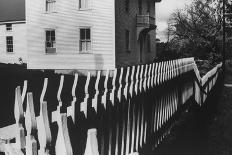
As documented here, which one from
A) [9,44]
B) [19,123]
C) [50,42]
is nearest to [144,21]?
[50,42]

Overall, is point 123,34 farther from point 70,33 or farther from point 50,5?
point 50,5

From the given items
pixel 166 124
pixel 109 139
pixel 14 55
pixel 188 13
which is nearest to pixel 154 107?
pixel 166 124

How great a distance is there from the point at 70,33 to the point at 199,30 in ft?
62.3

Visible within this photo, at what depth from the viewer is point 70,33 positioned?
22547 millimetres

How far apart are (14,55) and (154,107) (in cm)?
3116

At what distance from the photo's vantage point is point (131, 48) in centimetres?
2517

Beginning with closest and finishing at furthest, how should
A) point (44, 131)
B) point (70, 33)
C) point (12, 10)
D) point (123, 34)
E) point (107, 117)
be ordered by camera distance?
1. point (44, 131)
2. point (107, 117)
3. point (70, 33)
4. point (123, 34)
5. point (12, 10)

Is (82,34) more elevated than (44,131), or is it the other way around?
(82,34)

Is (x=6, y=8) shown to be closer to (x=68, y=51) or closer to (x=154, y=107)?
(x=68, y=51)

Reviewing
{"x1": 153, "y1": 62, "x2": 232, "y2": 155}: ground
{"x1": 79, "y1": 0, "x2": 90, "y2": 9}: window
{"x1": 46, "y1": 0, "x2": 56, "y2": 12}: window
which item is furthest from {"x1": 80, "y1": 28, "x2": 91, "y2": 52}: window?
{"x1": 153, "y1": 62, "x2": 232, "y2": 155}: ground

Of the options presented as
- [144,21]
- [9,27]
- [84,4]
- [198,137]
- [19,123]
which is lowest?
[198,137]

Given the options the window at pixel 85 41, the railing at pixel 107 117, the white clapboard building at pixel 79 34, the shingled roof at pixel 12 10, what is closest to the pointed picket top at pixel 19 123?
the railing at pixel 107 117

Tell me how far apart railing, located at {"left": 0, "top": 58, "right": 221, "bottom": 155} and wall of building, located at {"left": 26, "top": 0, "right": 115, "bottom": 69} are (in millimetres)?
16016

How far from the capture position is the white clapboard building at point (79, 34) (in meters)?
21.7
